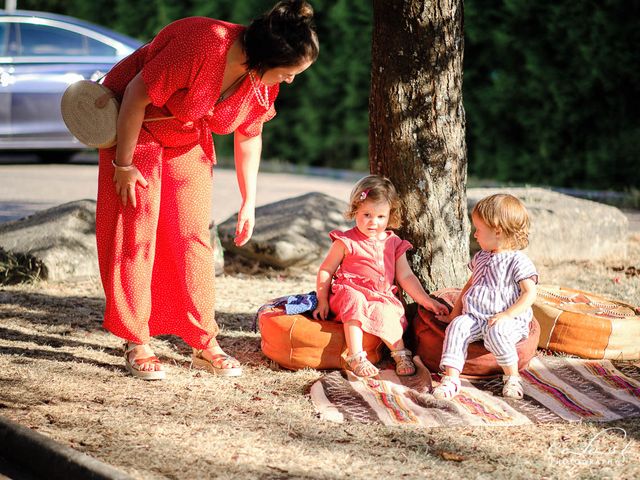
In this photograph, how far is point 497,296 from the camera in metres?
4.17

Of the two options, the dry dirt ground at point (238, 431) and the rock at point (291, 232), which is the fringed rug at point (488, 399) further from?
the rock at point (291, 232)

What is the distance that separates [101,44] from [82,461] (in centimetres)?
874

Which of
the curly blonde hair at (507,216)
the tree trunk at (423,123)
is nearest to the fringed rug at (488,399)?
the curly blonde hair at (507,216)

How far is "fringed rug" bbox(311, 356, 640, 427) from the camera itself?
3.69 m

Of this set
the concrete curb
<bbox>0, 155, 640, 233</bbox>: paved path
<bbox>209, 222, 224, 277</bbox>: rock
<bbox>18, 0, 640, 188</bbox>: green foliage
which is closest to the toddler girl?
the concrete curb

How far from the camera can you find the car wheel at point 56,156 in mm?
12258

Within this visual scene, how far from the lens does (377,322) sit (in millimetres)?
4270

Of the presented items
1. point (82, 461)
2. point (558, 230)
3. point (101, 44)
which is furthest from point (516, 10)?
point (82, 461)

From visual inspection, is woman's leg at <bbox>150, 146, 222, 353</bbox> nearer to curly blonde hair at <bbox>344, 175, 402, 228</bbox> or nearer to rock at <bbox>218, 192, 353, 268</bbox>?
curly blonde hair at <bbox>344, 175, 402, 228</bbox>

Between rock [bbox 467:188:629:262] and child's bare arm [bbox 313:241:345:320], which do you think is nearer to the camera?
child's bare arm [bbox 313:241:345:320]

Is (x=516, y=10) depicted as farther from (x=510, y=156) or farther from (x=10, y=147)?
(x=10, y=147)

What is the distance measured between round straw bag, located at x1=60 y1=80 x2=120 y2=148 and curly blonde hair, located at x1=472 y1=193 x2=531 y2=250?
5.45 ft

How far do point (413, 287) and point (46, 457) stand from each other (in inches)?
76.9

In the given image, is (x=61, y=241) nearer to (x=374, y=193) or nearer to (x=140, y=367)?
(x=140, y=367)
